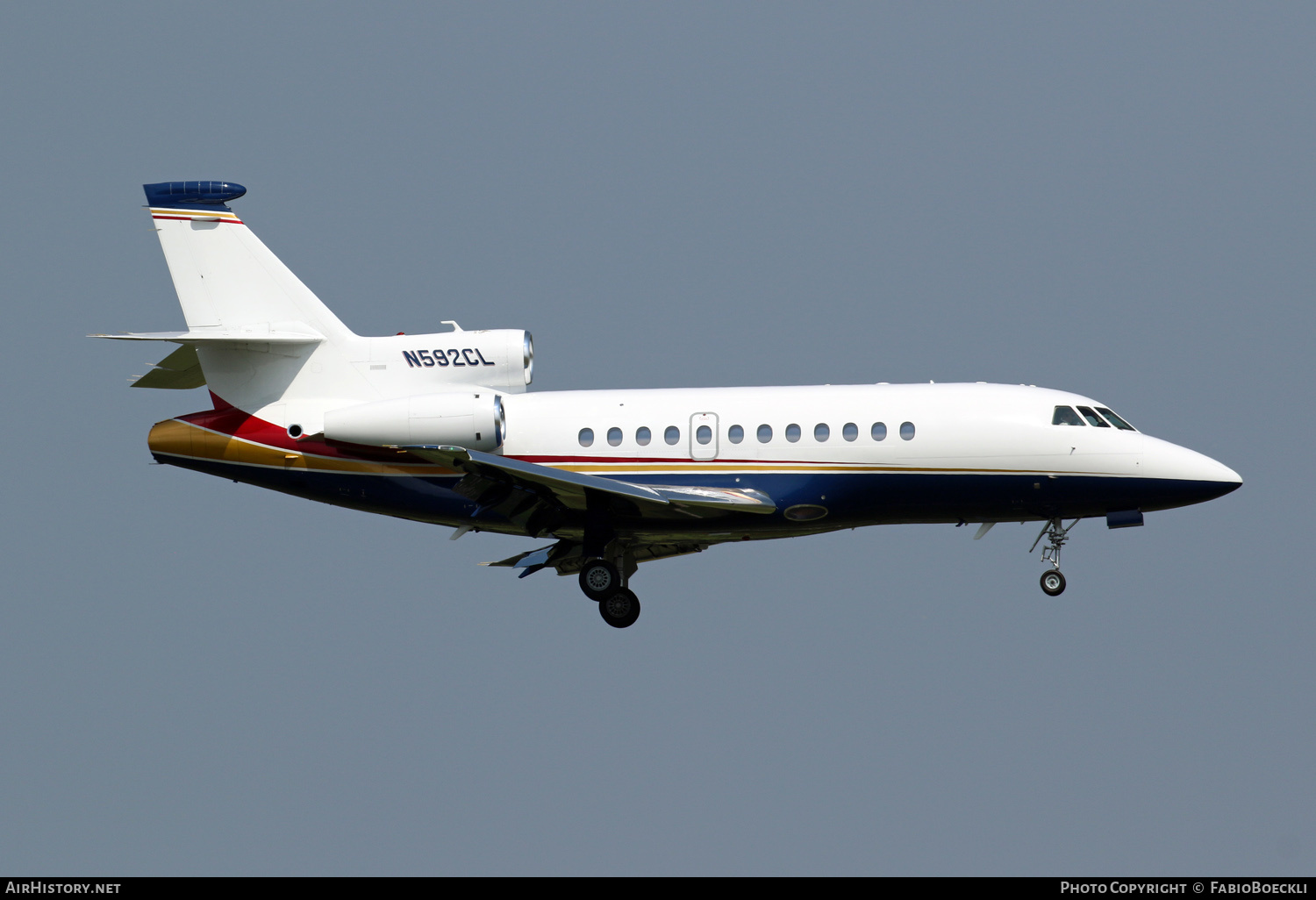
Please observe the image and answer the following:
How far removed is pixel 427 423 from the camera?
2434 centimetres

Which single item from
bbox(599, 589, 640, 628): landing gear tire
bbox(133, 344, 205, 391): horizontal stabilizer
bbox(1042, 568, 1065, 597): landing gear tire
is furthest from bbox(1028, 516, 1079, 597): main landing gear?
bbox(133, 344, 205, 391): horizontal stabilizer

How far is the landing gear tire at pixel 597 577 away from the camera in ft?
83.9

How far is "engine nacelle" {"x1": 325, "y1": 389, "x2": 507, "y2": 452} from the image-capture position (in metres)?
24.3

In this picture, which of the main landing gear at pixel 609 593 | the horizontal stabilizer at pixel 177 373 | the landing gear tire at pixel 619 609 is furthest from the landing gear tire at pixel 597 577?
the horizontal stabilizer at pixel 177 373

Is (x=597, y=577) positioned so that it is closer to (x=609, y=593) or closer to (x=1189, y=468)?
(x=609, y=593)

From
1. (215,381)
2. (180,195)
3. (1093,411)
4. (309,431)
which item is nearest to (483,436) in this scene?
(309,431)

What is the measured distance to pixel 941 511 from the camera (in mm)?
24922

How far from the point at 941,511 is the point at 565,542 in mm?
7078

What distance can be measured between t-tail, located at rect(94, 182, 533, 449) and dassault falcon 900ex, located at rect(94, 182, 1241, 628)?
3 cm

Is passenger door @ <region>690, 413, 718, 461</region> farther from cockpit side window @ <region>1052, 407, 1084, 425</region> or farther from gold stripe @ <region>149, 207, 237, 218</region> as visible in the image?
gold stripe @ <region>149, 207, 237, 218</region>

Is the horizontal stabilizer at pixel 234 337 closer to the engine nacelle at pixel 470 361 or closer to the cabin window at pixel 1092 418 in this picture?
the engine nacelle at pixel 470 361

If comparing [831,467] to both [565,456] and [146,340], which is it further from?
[146,340]

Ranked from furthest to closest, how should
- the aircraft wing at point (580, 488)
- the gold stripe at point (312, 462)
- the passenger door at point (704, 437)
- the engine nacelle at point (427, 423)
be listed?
the passenger door at point (704, 437)
the gold stripe at point (312, 462)
the engine nacelle at point (427, 423)
the aircraft wing at point (580, 488)

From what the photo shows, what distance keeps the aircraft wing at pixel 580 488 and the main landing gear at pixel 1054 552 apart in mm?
4960
